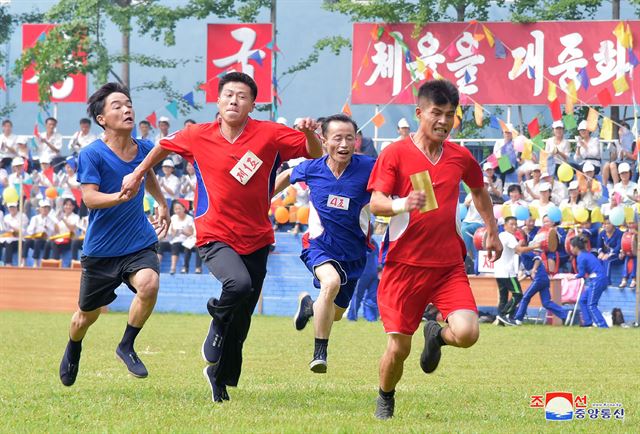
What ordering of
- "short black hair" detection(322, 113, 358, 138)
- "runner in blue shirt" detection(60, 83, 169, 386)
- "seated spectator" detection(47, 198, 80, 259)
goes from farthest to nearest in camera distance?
"seated spectator" detection(47, 198, 80, 259) → "short black hair" detection(322, 113, 358, 138) → "runner in blue shirt" detection(60, 83, 169, 386)

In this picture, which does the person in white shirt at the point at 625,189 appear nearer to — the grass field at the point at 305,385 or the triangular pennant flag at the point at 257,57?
the grass field at the point at 305,385

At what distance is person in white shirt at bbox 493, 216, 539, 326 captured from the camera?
1983 cm

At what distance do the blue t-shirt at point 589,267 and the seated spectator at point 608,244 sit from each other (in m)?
0.68

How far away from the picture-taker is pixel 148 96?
94.6 feet

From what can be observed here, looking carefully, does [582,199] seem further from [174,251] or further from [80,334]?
[80,334]

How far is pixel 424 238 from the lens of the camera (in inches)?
291

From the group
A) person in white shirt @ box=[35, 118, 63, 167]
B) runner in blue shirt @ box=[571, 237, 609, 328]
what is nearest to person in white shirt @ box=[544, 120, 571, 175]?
runner in blue shirt @ box=[571, 237, 609, 328]

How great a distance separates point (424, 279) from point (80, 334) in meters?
2.96

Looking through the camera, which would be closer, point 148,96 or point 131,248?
point 131,248

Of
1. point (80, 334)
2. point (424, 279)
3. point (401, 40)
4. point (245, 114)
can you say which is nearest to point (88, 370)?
point (80, 334)

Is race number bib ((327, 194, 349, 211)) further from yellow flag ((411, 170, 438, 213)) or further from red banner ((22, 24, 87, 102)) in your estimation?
red banner ((22, 24, 87, 102))

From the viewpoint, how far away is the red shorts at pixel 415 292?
7410 millimetres

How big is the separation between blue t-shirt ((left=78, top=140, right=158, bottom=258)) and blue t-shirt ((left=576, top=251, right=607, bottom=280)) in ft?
39.0

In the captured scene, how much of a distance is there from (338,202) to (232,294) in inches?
75.9
